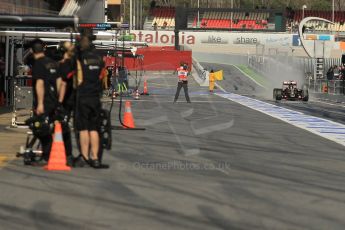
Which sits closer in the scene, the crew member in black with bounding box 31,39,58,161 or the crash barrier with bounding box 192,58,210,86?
the crew member in black with bounding box 31,39,58,161

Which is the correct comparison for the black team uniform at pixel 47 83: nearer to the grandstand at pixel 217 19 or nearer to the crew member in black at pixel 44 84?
the crew member in black at pixel 44 84

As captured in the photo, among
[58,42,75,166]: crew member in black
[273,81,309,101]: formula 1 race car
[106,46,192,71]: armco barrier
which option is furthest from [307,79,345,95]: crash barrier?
[58,42,75,166]: crew member in black

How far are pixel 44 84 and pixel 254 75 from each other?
56.6 m

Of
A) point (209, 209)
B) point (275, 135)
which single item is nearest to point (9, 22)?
point (209, 209)

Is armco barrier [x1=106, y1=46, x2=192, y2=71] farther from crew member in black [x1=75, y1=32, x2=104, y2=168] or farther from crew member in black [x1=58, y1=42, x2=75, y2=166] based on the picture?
crew member in black [x1=75, y1=32, x2=104, y2=168]

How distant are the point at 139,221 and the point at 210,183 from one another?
266 cm

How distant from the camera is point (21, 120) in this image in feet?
62.6

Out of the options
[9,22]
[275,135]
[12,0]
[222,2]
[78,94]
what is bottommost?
[275,135]

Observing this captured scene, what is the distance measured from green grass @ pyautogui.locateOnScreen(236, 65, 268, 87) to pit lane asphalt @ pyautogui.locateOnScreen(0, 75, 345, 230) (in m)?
44.6

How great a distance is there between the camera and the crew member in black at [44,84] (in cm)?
1075

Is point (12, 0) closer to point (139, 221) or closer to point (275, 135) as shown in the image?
point (275, 135)

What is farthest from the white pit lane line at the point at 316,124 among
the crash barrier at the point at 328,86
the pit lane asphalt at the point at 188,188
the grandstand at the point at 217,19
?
the grandstand at the point at 217,19

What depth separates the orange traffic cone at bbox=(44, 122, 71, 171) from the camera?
10477 mm

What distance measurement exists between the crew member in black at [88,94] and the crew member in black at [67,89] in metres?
0.18
